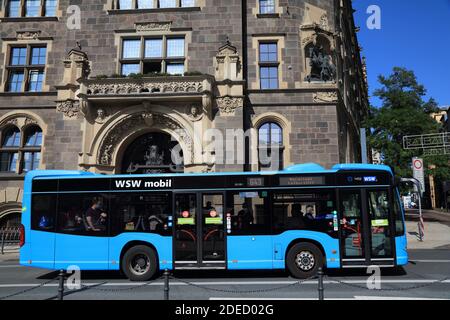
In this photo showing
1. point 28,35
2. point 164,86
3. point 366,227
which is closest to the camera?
point 366,227

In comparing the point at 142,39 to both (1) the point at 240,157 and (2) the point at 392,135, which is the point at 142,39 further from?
(2) the point at 392,135

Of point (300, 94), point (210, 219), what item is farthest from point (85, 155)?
point (300, 94)

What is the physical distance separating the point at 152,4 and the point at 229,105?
24.2 ft

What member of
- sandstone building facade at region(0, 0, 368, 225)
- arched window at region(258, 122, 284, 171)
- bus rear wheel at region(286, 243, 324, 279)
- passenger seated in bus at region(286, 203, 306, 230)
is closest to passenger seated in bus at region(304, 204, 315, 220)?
passenger seated in bus at region(286, 203, 306, 230)

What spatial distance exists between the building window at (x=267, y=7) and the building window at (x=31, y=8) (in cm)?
1180

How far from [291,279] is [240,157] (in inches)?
331

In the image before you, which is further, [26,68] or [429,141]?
[429,141]

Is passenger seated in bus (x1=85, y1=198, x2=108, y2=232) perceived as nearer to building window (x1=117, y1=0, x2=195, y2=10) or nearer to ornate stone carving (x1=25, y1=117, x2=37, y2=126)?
ornate stone carving (x1=25, y1=117, x2=37, y2=126)

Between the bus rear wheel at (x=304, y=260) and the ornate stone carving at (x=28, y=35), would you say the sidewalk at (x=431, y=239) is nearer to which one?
the bus rear wheel at (x=304, y=260)

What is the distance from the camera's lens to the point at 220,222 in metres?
10.2

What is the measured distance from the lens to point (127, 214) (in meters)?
10.4

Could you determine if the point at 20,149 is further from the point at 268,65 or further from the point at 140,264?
the point at 268,65

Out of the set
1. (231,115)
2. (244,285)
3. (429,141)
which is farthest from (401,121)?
(244,285)

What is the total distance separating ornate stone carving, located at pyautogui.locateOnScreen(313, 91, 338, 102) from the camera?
18391mm
